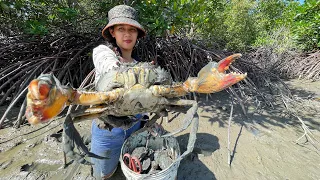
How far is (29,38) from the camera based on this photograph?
4102 millimetres

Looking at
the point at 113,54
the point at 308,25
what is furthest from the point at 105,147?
the point at 308,25

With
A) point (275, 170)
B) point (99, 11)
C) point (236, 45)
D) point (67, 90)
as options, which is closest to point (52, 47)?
point (99, 11)

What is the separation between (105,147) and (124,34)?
5.05 feet

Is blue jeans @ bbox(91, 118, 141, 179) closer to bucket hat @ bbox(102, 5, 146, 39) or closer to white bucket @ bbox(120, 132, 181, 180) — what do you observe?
white bucket @ bbox(120, 132, 181, 180)

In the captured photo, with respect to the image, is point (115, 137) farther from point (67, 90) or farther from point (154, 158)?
point (67, 90)

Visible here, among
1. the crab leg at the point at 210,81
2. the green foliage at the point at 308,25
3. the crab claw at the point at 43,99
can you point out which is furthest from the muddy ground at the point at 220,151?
the green foliage at the point at 308,25

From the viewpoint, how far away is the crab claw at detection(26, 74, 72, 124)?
92 cm

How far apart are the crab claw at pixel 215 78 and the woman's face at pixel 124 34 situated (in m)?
1.20

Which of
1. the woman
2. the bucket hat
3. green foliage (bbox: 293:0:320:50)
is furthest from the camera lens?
green foliage (bbox: 293:0:320:50)

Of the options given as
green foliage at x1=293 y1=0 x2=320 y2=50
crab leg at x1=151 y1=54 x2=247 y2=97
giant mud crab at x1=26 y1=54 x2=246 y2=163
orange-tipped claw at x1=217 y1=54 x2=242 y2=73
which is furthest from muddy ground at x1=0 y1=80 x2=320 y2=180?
green foliage at x1=293 y1=0 x2=320 y2=50

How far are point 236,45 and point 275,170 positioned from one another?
7.65 metres

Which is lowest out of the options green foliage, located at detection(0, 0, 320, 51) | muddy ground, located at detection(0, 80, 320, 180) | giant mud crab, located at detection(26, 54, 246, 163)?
muddy ground, located at detection(0, 80, 320, 180)

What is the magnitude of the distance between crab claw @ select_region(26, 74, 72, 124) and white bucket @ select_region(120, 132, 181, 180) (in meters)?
1.32

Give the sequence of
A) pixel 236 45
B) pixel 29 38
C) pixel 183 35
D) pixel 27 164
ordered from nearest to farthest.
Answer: pixel 27 164 < pixel 29 38 < pixel 183 35 < pixel 236 45
